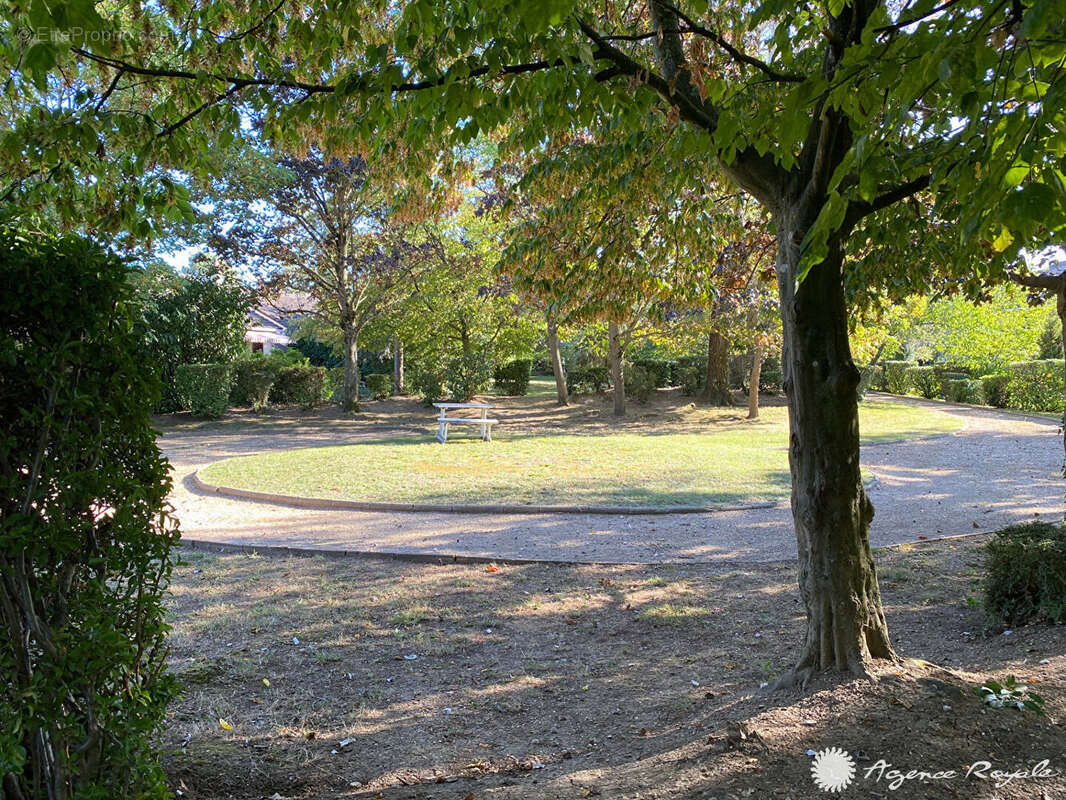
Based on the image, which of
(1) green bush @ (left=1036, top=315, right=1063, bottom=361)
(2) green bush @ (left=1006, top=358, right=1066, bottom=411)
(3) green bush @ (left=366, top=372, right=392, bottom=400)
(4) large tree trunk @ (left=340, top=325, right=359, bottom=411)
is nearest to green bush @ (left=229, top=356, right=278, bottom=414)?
(4) large tree trunk @ (left=340, top=325, right=359, bottom=411)

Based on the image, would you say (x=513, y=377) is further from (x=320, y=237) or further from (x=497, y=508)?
(x=497, y=508)

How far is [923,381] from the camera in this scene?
35.1 meters

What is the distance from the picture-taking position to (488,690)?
468 cm

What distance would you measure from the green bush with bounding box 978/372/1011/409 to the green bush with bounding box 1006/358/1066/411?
0.24 m

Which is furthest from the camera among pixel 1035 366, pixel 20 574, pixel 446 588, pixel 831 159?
pixel 1035 366

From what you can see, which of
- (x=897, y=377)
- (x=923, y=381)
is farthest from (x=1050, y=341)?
(x=897, y=377)

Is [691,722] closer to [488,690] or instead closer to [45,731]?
[488,690]

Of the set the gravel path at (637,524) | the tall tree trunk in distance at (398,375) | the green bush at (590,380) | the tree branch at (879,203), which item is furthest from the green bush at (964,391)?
the tree branch at (879,203)

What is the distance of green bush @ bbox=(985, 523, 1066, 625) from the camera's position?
495cm

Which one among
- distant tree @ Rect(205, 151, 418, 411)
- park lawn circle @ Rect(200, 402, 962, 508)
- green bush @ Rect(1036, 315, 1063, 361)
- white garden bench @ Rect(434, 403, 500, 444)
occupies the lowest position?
park lawn circle @ Rect(200, 402, 962, 508)

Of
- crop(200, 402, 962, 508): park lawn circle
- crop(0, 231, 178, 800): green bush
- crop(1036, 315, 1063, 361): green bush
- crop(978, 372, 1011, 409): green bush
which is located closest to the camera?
crop(0, 231, 178, 800): green bush

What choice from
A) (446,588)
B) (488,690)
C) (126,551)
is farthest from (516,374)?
(126,551)

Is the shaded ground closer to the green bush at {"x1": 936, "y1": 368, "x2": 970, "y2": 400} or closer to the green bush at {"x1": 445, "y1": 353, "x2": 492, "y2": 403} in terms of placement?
the green bush at {"x1": 445, "y1": 353, "x2": 492, "y2": 403}

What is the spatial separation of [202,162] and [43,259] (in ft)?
6.74
